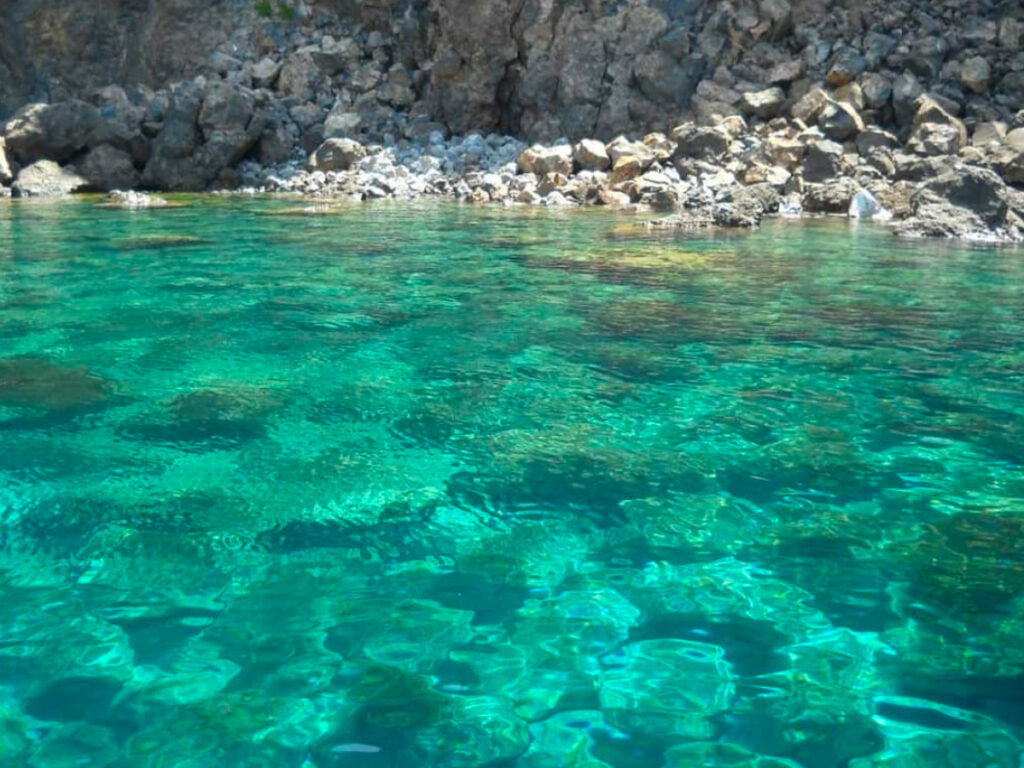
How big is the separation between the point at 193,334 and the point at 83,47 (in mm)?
31668

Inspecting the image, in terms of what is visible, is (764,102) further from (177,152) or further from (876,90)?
(177,152)

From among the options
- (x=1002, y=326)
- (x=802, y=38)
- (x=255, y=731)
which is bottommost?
(x=255, y=731)

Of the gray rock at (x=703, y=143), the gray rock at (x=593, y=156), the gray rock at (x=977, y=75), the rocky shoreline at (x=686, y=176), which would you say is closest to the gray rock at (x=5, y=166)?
the rocky shoreline at (x=686, y=176)

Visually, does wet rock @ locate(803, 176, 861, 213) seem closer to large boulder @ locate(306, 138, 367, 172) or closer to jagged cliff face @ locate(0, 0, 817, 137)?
jagged cliff face @ locate(0, 0, 817, 137)

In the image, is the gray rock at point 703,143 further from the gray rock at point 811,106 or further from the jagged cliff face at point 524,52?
the jagged cliff face at point 524,52

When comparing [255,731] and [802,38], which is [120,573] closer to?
[255,731]

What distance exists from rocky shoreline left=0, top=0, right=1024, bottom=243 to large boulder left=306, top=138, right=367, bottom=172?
0.06 m

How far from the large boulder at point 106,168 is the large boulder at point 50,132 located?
0.53 meters

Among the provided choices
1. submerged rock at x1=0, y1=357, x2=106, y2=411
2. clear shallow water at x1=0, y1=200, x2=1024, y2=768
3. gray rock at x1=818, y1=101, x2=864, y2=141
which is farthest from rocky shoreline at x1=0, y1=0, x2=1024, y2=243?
submerged rock at x1=0, y1=357, x2=106, y2=411

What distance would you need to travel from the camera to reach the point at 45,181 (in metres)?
24.2

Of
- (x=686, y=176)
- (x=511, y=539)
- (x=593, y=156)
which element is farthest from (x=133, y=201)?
(x=511, y=539)

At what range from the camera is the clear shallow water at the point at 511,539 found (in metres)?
2.63

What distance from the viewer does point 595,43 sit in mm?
26844

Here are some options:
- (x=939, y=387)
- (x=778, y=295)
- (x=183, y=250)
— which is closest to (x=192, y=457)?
(x=939, y=387)
